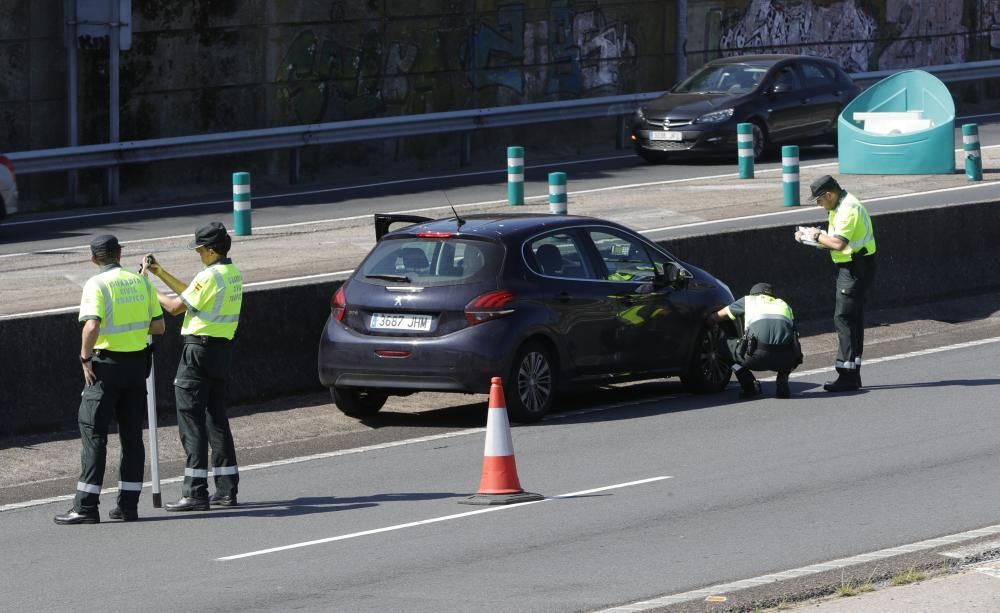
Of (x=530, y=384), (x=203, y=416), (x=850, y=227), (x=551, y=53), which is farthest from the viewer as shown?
(x=551, y=53)

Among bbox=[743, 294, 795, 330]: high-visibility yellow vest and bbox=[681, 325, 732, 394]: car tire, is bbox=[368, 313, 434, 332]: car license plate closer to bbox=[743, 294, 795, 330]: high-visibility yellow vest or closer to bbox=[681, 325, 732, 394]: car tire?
bbox=[681, 325, 732, 394]: car tire

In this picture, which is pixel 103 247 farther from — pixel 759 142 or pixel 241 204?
pixel 759 142

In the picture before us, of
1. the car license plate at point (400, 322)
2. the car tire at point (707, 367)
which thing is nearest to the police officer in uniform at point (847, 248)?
the car tire at point (707, 367)

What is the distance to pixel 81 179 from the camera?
91.0ft

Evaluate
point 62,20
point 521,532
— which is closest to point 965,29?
point 62,20

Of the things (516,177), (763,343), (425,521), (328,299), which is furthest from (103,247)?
(516,177)

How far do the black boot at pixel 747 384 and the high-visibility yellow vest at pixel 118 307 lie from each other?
18.2ft

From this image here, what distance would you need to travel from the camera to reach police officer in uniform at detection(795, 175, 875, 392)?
15109 mm

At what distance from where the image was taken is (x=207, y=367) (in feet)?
36.6

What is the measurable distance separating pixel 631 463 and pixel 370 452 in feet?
6.22

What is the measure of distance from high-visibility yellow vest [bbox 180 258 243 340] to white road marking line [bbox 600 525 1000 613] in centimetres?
382

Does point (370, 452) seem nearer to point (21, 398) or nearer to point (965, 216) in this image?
point (21, 398)

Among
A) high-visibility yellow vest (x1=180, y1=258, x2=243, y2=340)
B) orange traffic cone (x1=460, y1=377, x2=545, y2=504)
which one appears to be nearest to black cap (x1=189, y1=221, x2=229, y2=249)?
high-visibility yellow vest (x1=180, y1=258, x2=243, y2=340)

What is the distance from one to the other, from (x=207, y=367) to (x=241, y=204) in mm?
11658
